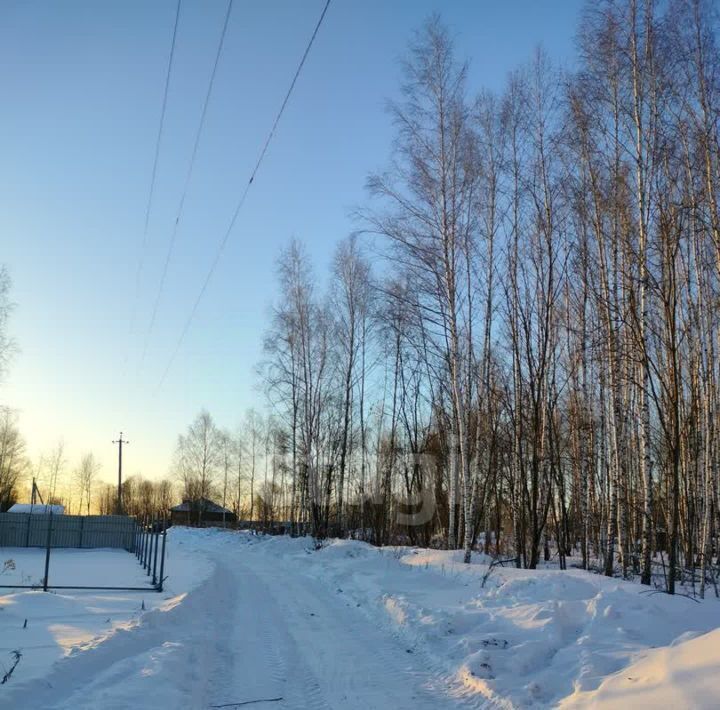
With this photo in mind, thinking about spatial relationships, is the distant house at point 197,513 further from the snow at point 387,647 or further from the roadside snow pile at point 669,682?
the roadside snow pile at point 669,682

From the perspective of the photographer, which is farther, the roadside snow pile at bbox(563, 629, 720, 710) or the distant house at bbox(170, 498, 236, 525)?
the distant house at bbox(170, 498, 236, 525)

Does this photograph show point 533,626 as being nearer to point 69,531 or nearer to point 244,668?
point 244,668

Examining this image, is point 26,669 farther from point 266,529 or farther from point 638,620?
point 266,529

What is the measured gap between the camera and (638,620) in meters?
6.81

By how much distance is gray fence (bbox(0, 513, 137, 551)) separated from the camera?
28109 millimetres

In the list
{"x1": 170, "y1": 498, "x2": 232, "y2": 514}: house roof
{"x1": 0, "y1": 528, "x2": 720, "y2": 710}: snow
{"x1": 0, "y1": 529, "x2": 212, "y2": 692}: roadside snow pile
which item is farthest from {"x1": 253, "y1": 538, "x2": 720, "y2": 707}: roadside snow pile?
{"x1": 170, "y1": 498, "x2": 232, "y2": 514}: house roof

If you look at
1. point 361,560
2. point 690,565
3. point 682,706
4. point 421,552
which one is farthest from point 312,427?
point 682,706

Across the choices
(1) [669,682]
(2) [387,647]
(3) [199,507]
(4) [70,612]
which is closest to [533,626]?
(2) [387,647]

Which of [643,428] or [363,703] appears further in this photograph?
[643,428]

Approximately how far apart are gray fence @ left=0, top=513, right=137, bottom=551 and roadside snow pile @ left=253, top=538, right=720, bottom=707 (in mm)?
20283

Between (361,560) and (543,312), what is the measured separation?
8.82m

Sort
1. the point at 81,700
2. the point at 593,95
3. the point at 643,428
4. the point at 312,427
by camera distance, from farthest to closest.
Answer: the point at 312,427 → the point at 593,95 → the point at 643,428 → the point at 81,700

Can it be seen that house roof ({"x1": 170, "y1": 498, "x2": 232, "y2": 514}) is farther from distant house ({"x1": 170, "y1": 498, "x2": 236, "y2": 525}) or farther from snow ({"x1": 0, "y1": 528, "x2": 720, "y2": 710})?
snow ({"x1": 0, "y1": 528, "x2": 720, "y2": 710})

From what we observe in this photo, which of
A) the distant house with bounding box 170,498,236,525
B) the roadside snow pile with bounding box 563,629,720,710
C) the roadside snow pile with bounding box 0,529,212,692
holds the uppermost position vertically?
the roadside snow pile with bounding box 563,629,720,710
